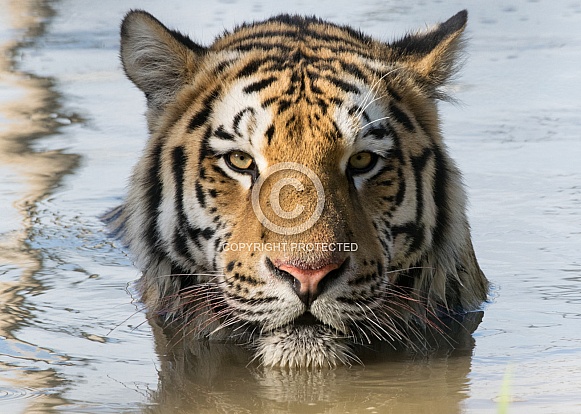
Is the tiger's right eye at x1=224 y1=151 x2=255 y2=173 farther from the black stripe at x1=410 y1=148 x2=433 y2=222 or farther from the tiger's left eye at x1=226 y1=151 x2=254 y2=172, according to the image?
the black stripe at x1=410 y1=148 x2=433 y2=222

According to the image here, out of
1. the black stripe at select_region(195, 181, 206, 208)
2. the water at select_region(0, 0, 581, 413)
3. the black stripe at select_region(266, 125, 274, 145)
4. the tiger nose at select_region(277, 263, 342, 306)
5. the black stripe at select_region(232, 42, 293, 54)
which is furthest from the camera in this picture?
the black stripe at select_region(232, 42, 293, 54)

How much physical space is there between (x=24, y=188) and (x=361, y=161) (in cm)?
308

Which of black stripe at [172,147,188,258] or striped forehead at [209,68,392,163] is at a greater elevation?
striped forehead at [209,68,392,163]

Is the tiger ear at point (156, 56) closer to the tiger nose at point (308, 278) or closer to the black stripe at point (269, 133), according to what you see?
the black stripe at point (269, 133)

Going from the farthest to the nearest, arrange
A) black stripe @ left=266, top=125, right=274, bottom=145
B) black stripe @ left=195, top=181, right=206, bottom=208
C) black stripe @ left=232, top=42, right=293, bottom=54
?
black stripe @ left=232, top=42, right=293, bottom=54 → black stripe @ left=195, top=181, right=206, bottom=208 → black stripe @ left=266, top=125, right=274, bottom=145

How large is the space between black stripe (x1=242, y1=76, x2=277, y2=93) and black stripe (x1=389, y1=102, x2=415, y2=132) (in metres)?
0.45

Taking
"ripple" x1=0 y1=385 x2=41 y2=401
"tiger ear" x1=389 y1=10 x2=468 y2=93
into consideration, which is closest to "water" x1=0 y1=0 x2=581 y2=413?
"ripple" x1=0 y1=385 x2=41 y2=401

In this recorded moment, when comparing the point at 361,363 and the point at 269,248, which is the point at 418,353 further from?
the point at 269,248

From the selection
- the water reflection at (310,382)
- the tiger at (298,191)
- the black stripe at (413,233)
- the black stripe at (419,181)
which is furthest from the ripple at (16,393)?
the black stripe at (419,181)

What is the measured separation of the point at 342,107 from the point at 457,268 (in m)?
0.97

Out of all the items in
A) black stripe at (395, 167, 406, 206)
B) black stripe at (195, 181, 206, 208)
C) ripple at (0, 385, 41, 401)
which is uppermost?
black stripe at (395, 167, 406, 206)

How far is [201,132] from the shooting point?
430 centimetres

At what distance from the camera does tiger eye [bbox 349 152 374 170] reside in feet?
13.3

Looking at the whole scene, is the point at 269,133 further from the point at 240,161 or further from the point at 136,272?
the point at 136,272
